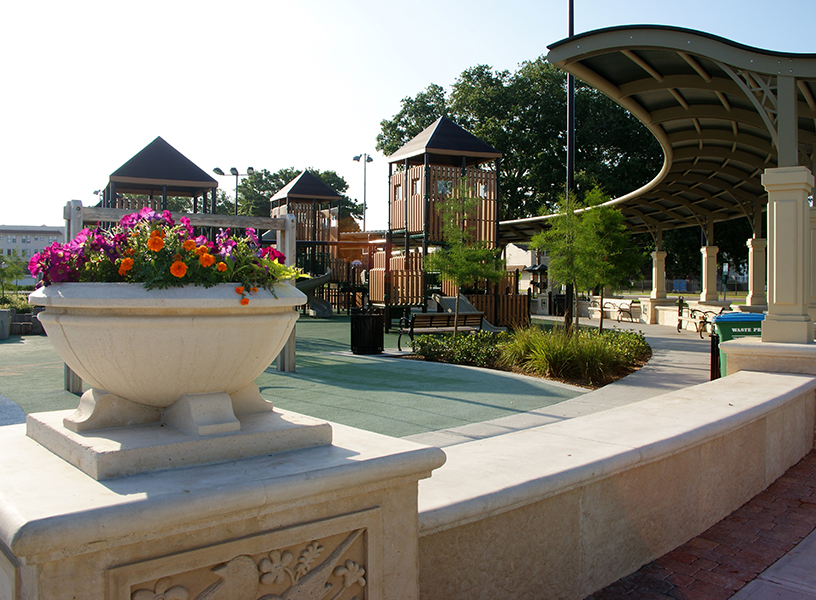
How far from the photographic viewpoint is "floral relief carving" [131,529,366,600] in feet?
6.18

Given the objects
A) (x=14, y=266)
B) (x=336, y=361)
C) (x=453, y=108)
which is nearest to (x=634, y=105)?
(x=336, y=361)

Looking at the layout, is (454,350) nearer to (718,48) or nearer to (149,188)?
(718,48)

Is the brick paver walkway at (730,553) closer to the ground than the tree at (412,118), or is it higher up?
closer to the ground

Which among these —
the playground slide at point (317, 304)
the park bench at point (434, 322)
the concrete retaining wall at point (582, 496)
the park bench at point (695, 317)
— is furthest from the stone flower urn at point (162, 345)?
the playground slide at point (317, 304)

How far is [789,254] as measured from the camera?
7.63 meters

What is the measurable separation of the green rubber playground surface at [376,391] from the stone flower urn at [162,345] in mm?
4256

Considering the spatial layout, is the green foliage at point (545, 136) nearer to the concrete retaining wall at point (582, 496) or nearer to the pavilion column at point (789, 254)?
the pavilion column at point (789, 254)

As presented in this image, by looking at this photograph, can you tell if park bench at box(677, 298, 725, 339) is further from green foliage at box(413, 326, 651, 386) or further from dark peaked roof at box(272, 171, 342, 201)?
dark peaked roof at box(272, 171, 342, 201)

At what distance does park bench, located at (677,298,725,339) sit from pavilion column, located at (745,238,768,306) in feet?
5.71

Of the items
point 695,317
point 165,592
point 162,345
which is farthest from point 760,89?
point 695,317

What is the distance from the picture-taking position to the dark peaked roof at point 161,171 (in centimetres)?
2548

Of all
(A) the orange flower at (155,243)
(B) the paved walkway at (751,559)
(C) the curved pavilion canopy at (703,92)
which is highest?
(C) the curved pavilion canopy at (703,92)

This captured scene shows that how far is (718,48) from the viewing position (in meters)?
8.84

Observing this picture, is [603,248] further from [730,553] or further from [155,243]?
[155,243]
